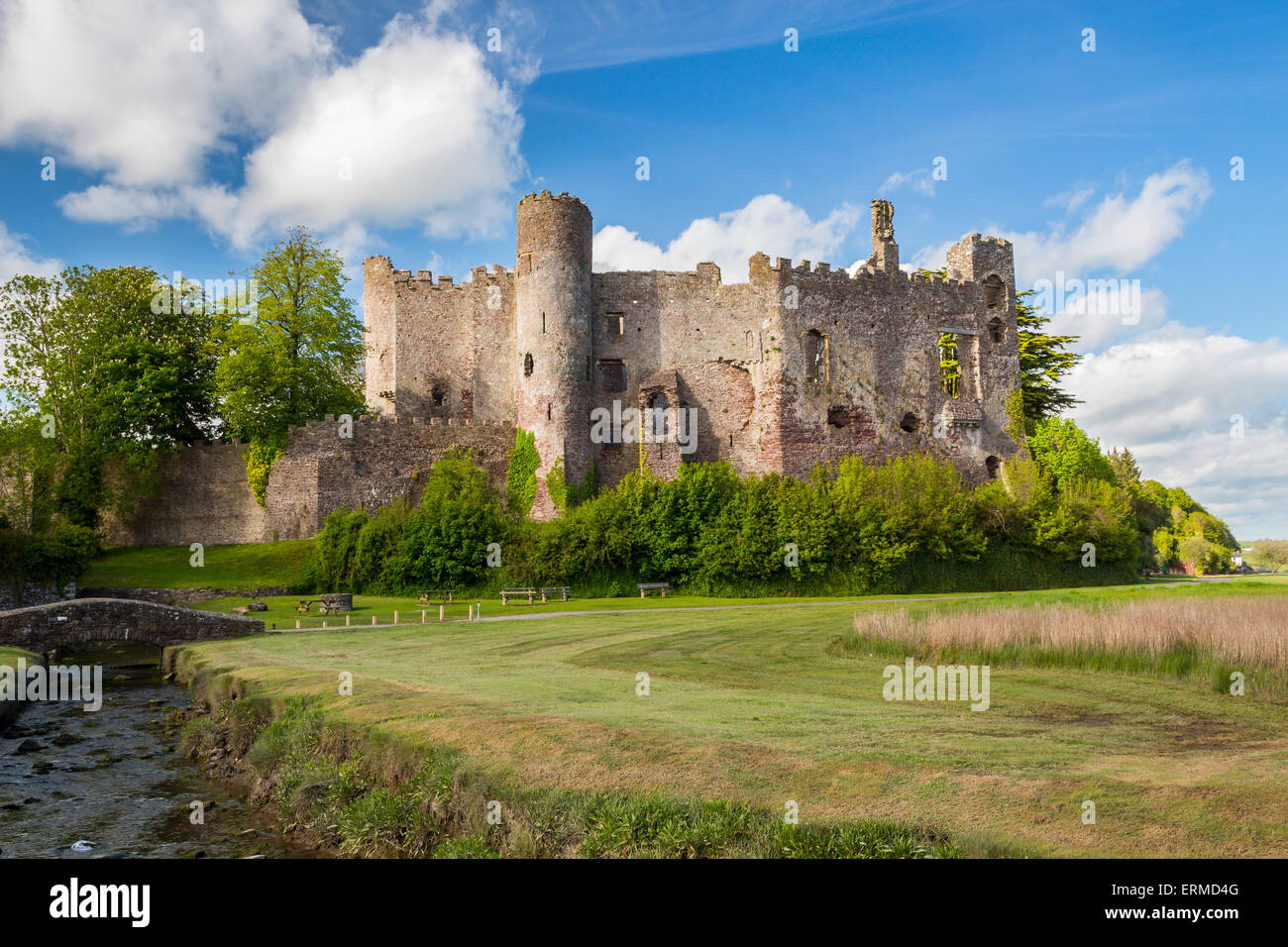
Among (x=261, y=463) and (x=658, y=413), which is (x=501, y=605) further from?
(x=261, y=463)

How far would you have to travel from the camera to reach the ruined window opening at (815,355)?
46.2 metres

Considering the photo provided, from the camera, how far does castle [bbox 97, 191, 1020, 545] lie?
140ft

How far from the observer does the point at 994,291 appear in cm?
5100

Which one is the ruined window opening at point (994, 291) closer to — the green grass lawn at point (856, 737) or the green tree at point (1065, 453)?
the green tree at point (1065, 453)

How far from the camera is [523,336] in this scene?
144ft

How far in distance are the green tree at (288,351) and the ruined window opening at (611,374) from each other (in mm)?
12811

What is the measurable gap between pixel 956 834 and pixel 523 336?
39.3 meters

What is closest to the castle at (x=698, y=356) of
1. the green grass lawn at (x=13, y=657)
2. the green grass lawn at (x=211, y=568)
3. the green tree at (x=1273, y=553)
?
the green grass lawn at (x=211, y=568)

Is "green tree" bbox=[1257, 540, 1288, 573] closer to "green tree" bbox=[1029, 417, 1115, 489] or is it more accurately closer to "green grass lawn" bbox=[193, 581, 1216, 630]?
"green tree" bbox=[1029, 417, 1115, 489]

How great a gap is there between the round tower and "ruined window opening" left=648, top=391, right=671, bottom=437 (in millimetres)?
3204

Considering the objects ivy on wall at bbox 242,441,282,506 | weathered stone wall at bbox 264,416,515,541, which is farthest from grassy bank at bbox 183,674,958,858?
ivy on wall at bbox 242,441,282,506
